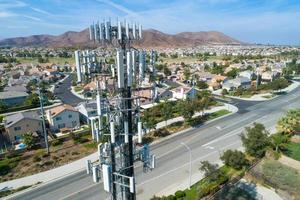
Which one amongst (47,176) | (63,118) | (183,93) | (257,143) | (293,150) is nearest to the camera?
(47,176)

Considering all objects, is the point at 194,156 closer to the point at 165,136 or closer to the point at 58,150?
the point at 165,136

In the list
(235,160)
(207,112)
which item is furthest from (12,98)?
(235,160)

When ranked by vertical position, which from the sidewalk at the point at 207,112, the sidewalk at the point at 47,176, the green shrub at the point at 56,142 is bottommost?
the sidewalk at the point at 47,176

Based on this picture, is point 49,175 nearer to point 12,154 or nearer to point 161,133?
point 12,154

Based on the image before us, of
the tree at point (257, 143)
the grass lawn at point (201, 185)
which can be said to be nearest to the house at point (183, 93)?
the tree at point (257, 143)

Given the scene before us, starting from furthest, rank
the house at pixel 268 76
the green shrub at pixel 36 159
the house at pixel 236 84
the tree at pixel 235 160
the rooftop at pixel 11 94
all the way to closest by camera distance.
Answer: the house at pixel 268 76
the house at pixel 236 84
the rooftop at pixel 11 94
the green shrub at pixel 36 159
the tree at pixel 235 160

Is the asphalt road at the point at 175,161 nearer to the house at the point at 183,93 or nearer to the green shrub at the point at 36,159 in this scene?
the green shrub at the point at 36,159

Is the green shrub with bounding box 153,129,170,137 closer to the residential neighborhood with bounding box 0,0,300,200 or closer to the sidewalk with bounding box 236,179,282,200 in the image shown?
the residential neighborhood with bounding box 0,0,300,200
